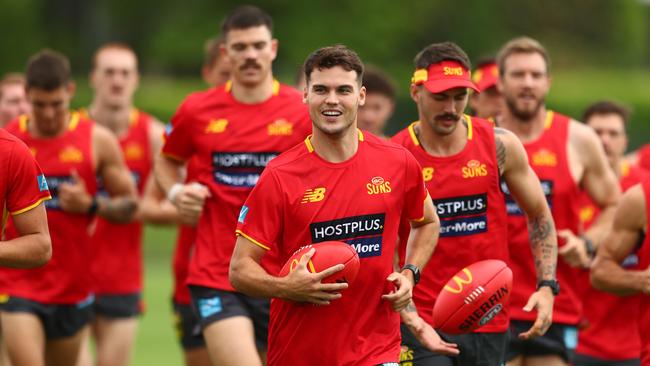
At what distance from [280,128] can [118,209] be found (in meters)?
2.08

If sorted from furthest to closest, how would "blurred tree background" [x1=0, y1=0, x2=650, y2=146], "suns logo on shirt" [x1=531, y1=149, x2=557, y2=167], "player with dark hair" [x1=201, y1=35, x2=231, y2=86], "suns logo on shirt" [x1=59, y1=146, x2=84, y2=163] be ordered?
"blurred tree background" [x1=0, y1=0, x2=650, y2=146] → "player with dark hair" [x1=201, y1=35, x2=231, y2=86] → "suns logo on shirt" [x1=59, y1=146, x2=84, y2=163] → "suns logo on shirt" [x1=531, y1=149, x2=557, y2=167]

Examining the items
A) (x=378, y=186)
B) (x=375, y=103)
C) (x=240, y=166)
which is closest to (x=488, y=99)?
(x=375, y=103)

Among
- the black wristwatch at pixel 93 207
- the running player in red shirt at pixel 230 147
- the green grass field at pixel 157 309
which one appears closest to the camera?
the running player in red shirt at pixel 230 147

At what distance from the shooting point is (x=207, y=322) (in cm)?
910

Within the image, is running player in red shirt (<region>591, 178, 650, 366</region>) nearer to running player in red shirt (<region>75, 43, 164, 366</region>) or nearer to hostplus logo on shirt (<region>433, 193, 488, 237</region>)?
hostplus logo on shirt (<region>433, 193, 488, 237</region>)

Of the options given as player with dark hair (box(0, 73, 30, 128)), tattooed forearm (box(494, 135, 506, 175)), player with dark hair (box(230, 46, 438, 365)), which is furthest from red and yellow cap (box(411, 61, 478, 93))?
player with dark hair (box(0, 73, 30, 128))

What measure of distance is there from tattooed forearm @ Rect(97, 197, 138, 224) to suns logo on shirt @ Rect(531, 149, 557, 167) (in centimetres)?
321

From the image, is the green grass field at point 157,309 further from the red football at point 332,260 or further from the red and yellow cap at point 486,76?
the red football at point 332,260

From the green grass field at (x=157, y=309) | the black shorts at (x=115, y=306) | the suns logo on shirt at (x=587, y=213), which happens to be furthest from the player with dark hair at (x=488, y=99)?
the green grass field at (x=157, y=309)

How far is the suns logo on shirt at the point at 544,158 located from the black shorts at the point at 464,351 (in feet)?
5.10

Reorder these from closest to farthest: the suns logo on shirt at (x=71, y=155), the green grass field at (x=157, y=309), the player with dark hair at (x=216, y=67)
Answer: the suns logo on shirt at (x=71, y=155)
the player with dark hair at (x=216, y=67)
the green grass field at (x=157, y=309)

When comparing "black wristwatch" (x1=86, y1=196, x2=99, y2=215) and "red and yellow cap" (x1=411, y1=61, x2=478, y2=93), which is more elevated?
"red and yellow cap" (x1=411, y1=61, x2=478, y2=93)

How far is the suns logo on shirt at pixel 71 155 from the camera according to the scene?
10742 millimetres

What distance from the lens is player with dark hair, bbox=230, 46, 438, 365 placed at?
7.45 metres
